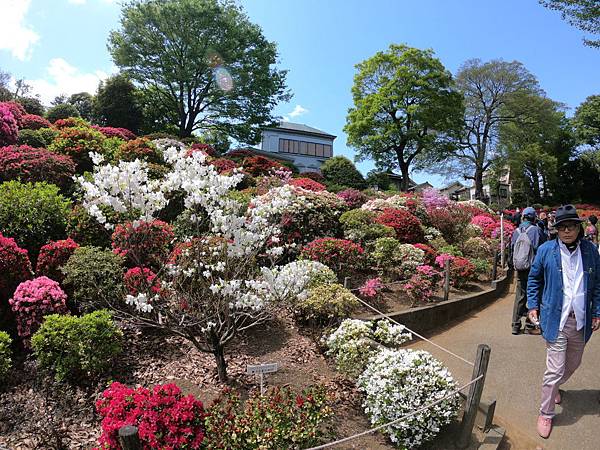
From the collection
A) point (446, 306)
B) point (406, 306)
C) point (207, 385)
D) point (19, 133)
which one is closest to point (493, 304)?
point (446, 306)

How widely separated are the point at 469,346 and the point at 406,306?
4.29ft

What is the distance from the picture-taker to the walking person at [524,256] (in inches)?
247

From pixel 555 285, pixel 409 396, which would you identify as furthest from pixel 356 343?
pixel 555 285

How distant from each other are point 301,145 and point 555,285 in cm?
4496

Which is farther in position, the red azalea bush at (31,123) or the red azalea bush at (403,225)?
the red azalea bush at (31,123)

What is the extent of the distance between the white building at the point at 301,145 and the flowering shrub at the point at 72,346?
41975 millimetres

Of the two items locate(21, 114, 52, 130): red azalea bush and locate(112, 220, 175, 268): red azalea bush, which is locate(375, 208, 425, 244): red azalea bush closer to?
locate(112, 220, 175, 268): red azalea bush

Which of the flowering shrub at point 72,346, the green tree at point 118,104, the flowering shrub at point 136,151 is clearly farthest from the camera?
the green tree at point 118,104

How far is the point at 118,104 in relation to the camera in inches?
918

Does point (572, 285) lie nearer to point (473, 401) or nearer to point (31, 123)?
point (473, 401)

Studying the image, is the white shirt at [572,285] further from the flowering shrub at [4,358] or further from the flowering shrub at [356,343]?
the flowering shrub at [4,358]

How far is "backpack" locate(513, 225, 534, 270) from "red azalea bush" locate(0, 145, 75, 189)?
895cm

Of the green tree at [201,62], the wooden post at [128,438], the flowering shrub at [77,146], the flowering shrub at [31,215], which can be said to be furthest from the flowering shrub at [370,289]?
the green tree at [201,62]

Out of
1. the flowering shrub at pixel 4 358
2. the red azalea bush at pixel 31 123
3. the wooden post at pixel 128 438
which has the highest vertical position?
the red azalea bush at pixel 31 123
